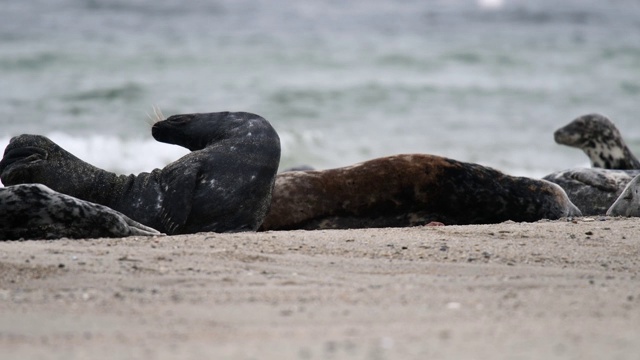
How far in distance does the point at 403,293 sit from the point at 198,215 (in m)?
2.61

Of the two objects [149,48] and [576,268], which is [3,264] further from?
[149,48]

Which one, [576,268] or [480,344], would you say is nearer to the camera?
[480,344]

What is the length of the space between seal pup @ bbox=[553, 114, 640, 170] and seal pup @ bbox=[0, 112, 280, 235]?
17.9ft

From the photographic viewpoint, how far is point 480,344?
3053mm

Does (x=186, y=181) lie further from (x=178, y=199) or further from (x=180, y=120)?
(x=180, y=120)

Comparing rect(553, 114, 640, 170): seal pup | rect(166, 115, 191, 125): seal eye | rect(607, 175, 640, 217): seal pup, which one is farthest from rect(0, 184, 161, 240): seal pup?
rect(553, 114, 640, 170): seal pup

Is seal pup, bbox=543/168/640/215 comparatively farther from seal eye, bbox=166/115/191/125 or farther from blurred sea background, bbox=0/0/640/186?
blurred sea background, bbox=0/0/640/186

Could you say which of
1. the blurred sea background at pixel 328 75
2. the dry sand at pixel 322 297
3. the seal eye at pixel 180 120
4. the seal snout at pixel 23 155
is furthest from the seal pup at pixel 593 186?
the blurred sea background at pixel 328 75

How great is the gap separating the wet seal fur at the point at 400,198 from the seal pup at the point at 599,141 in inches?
163

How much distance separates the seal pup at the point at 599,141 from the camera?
10961 mm

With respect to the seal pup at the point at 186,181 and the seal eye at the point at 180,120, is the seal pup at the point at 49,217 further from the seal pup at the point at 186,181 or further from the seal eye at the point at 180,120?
the seal eye at the point at 180,120

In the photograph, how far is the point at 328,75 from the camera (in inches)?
874

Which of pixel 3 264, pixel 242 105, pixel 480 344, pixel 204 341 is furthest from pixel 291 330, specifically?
pixel 242 105

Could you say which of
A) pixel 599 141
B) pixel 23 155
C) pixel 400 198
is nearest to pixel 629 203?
pixel 400 198
